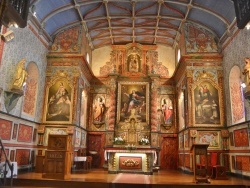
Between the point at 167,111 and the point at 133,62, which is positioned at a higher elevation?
the point at 133,62

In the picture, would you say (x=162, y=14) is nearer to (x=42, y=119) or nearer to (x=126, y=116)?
(x=126, y=116)

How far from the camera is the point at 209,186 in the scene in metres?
8.78

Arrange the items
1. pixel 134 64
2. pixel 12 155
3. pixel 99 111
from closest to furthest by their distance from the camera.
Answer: pixel 12 155, pixel 99 111, pixel 134 64

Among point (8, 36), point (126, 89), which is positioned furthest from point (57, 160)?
point (126, 89)

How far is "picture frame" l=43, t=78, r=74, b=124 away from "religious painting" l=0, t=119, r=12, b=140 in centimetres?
349

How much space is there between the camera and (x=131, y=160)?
12883 millimetres

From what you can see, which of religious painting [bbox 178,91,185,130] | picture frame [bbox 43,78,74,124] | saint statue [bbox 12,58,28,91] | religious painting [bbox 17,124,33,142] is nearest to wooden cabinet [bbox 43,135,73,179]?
religious painting [bbox 17,124,33,142]

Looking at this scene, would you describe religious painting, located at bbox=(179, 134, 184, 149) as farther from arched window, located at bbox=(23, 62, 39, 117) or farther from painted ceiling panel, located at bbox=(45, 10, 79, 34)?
painted ceiling panel, located at bbox=(45, 10, 79, 34)

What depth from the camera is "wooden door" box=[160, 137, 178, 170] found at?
56.2ft

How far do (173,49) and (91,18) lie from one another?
725cm

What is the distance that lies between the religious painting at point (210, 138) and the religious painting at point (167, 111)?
422 centimetres

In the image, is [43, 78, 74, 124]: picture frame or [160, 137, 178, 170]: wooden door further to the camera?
[160, 137, 178, 170]: wooden door

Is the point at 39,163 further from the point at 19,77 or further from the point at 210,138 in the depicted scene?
the point at 210,138

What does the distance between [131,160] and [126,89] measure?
646 cm
